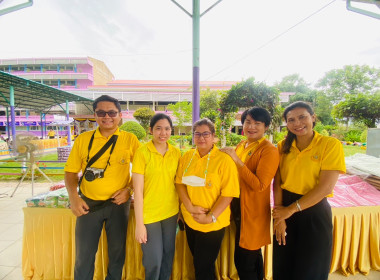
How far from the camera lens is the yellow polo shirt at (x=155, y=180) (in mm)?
1544

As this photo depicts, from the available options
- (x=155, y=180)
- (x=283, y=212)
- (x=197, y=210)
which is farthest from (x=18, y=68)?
(x=283, y=212)

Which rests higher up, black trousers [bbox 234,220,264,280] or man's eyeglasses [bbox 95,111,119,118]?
man's eyeglasses [bbox 95,111,119,118]

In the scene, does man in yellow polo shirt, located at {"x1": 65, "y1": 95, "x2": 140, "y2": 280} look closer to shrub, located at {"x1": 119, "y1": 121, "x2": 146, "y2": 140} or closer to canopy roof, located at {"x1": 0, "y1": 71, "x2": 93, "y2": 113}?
canopy roof, located at {"x1": 0, "y1": 71, "x2": 93, "y2": 113}

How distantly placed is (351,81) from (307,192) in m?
38.6

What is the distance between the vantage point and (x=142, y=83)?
94.9 feet

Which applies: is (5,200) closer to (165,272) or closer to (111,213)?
(111,213)

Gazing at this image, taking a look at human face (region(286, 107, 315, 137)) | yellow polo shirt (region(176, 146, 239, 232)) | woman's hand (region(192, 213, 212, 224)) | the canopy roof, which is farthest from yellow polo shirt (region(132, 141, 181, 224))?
the canopy roof

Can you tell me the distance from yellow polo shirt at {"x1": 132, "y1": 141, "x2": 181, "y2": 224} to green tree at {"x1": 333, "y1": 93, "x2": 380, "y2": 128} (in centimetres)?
2112

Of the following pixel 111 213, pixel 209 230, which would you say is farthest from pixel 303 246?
pixel 111 213

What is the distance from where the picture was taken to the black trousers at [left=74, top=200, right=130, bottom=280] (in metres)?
1.70

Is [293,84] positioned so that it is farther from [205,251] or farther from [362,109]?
[205,251]

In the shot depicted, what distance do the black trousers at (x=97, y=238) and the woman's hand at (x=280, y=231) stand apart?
58.0 inches

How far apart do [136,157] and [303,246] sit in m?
1.61

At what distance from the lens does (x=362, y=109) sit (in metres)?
16.2
